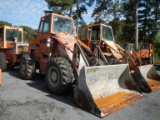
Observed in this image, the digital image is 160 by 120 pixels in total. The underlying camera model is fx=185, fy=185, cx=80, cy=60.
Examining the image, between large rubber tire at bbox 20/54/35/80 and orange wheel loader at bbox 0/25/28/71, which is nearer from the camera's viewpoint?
large rubber tire at bbox 20/54/35/80

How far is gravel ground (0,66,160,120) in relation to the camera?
4121 millimetres

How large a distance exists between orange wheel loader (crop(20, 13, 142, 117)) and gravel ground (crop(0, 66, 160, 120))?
0.64 feet

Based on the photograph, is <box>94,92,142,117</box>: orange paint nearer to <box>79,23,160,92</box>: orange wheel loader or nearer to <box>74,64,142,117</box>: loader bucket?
<box>74,64,142,117</box>: loader bucket

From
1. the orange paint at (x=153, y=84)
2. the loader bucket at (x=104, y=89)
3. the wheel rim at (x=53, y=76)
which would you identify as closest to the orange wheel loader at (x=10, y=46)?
the wheel rim at (x=53, y=76)

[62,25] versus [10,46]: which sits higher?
[62,25]

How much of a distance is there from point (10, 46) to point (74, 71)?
6224mm

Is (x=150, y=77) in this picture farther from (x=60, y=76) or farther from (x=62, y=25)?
(x=62, y=25)

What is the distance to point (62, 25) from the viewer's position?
278 inches

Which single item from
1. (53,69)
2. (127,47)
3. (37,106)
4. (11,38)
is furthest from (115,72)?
(127,47)

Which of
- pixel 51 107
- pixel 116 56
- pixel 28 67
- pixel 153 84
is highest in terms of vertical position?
pixel 116 56

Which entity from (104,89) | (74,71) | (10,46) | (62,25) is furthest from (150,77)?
(10,46)

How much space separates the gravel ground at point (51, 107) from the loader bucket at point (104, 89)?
0.53 feet

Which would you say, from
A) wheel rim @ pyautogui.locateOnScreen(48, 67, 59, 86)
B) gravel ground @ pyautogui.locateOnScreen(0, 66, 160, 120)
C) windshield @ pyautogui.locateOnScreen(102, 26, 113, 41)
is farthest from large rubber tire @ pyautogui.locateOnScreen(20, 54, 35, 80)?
windshield @ pyautogui.locateOnScreen(102, 26, 113, 41)

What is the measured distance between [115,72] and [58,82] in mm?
1720
